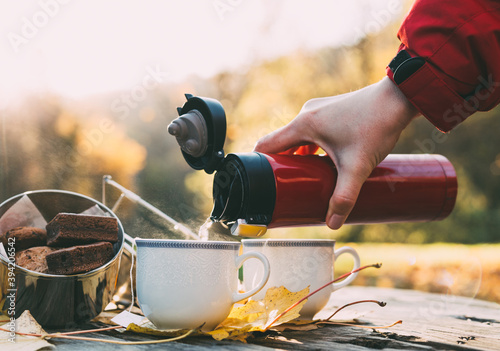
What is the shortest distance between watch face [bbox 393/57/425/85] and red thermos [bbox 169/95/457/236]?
163 millimetres

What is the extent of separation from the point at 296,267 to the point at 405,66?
1.17ft

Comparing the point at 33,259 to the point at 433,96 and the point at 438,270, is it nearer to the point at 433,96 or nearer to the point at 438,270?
the point at 433,96

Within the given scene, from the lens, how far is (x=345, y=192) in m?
0.65

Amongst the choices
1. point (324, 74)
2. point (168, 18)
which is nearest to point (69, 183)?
point (168, 18)

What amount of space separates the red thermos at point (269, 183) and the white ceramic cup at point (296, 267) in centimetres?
7

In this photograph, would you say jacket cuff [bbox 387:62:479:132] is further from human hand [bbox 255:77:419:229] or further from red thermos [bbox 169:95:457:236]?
red thermos [bbox 169:95:457:236]

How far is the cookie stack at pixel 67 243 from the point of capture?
2.24 feet

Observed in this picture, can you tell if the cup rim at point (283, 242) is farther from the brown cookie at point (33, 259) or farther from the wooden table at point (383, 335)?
the brown cookie at point (33, 259)

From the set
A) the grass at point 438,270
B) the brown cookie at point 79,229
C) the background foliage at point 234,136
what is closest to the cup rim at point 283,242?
the brown cookie at point 79,229

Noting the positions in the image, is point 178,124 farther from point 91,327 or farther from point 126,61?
point 126,61

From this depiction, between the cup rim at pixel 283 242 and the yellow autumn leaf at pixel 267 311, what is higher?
the cup rim at pixel 283 242

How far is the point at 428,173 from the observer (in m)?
0.77

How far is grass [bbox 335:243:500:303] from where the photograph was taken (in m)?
3.13

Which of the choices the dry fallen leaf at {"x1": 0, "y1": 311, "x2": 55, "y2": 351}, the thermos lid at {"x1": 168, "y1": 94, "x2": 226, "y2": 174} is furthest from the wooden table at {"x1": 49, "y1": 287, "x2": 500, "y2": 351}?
the thermos lid at {"x1": 168, "y1": 94, "x2": 226, "y2": 174}
